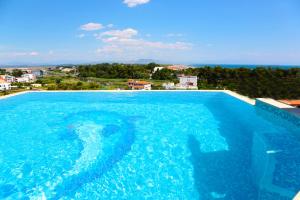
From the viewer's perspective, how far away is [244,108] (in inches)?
364

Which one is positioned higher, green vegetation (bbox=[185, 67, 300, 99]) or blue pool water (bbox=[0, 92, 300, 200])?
green vegetation (bbox=[185, 67, 300, 99])

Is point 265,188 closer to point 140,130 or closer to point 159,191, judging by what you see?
point 159,191

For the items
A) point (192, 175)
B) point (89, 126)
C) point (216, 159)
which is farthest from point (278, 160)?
point (89, 126)

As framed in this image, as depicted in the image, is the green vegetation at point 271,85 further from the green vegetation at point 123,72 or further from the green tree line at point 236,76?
the green vegetation at point 123,72

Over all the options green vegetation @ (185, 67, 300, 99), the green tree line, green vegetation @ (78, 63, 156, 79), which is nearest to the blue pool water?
green vegetation @ (185, 67, 300, 99)

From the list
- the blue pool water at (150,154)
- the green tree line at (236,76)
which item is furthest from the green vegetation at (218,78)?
the blue pool water at (150,154)

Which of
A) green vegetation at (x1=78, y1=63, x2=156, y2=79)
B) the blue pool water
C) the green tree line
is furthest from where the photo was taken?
green vegetation at (x1=78, y1=63, x2=156, y2=79)

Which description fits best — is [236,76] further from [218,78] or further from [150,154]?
[150,154]

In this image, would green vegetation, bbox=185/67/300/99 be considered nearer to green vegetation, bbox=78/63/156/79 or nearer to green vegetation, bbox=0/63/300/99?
green vegetation, bbox=0/63/300/99

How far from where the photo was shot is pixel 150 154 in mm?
5645

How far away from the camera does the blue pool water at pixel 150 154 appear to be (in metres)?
4.15

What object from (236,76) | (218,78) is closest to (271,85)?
(236,76)

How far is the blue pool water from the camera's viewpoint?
13.6 ft

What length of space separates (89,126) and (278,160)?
5.51 metres
